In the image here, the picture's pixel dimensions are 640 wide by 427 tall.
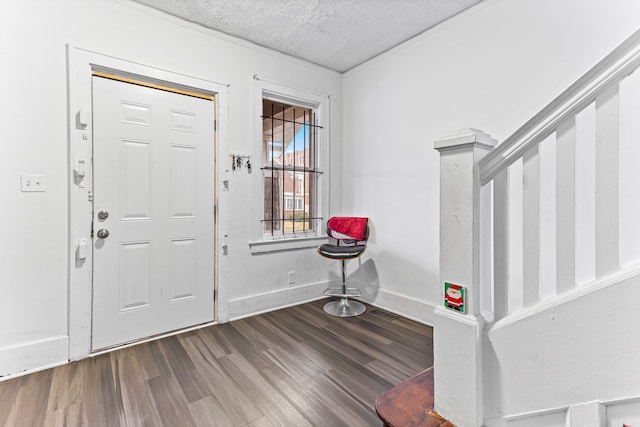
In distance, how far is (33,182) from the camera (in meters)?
2.06

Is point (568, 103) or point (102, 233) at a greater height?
point (568, 103)

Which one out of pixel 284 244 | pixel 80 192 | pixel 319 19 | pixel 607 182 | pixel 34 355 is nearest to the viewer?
pixel 607 182

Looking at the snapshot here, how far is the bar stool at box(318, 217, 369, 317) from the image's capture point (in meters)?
2.99

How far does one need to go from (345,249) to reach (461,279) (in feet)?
6.00

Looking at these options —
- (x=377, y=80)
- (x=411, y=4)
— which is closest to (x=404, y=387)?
(x=411, y=4)

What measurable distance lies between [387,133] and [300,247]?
1572 millimetres

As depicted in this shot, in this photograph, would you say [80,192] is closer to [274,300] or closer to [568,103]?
[274,300]

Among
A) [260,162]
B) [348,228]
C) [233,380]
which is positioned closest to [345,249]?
[348,228]

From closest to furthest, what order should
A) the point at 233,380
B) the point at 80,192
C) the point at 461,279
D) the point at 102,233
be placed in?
the point at 461,279 < the point at 233,380 < the point at 80,192 < the point at 102,233

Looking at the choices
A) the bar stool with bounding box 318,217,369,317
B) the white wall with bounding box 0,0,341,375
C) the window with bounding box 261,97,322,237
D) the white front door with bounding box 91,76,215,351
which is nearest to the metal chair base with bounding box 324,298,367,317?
the bar stool with bounding box 318,217,369,317

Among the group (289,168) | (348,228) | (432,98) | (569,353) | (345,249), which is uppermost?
(432,98)

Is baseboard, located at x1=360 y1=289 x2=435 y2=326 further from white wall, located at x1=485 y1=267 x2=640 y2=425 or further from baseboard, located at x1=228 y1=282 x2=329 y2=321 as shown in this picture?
white wall, located at x1=485 y1=267 x2=640 y2=425

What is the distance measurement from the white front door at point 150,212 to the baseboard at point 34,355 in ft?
0.63

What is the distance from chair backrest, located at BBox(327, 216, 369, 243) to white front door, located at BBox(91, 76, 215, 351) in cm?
136
